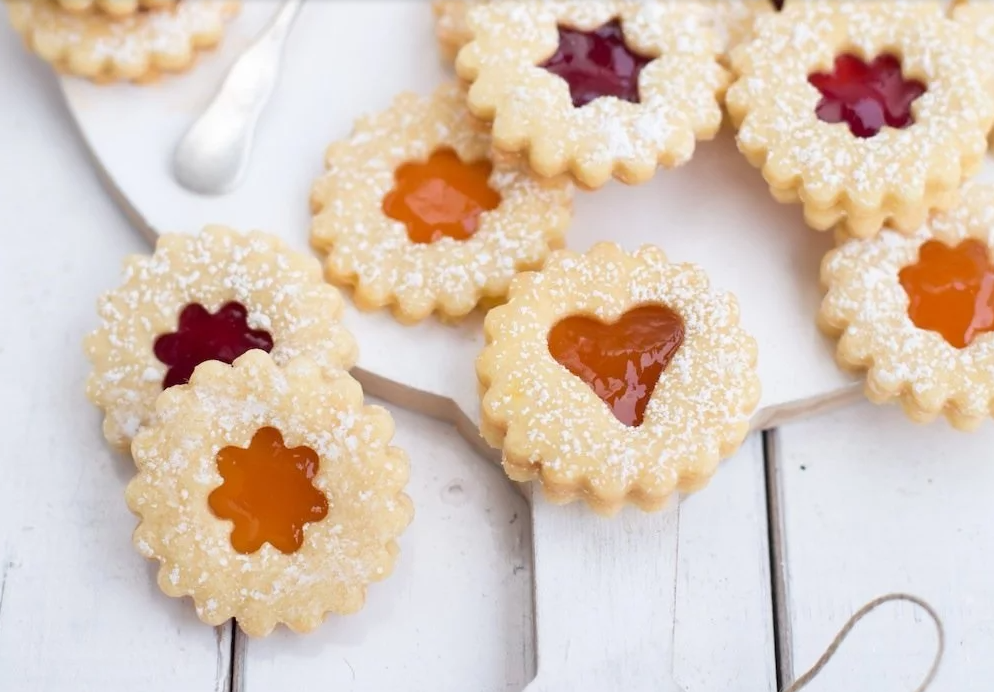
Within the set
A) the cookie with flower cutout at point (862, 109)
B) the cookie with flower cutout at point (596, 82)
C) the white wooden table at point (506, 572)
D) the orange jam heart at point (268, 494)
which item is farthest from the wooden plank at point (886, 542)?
the orange jam heart at point (268, 494)

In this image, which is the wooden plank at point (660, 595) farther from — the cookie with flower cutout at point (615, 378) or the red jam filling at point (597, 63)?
the red jam filling at point (597, 63)

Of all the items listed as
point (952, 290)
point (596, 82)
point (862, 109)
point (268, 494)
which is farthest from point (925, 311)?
point (268, 494)

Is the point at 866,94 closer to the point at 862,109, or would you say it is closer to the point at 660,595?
the point at 862,109

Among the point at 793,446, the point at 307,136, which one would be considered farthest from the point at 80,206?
the point at 793,446

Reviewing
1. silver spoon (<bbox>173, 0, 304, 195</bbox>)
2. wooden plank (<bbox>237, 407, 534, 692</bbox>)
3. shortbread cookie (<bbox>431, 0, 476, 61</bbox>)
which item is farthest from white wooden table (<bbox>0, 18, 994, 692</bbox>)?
shortbread cookie (<bbox>431, 0, 476, 61</bbox>)

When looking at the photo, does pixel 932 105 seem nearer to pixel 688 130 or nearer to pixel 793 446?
pixel 688 130

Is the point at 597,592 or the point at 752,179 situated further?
the point at 752,179

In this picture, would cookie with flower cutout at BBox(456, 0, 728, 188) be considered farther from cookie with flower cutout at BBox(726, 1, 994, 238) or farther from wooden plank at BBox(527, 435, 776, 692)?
wooden plank at BBox(527, 435, 776, 692)
